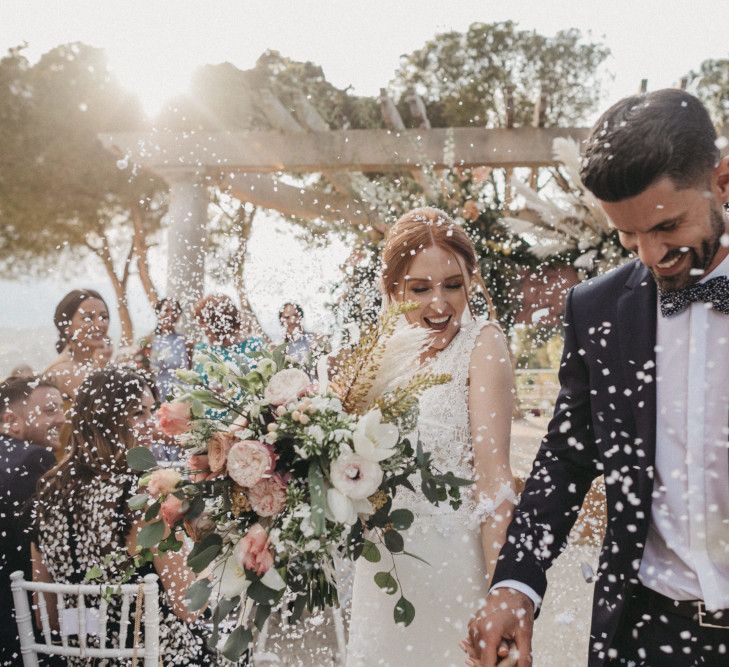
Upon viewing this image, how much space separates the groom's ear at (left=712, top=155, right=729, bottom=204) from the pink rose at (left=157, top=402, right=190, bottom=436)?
128 cm

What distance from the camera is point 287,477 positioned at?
5.85 ft

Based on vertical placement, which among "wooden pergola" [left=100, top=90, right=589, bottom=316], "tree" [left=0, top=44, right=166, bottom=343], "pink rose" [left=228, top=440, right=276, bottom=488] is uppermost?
"tree" [left=0, top=44, right=166, bottom=343]

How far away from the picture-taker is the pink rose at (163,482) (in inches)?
70.0

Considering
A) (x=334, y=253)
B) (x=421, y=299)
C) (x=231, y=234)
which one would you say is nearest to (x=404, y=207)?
(x=334, y=253)

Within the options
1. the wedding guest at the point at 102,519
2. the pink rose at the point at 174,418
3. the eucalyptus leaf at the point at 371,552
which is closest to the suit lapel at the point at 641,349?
the eucalyptus leaf at the point at 371,552

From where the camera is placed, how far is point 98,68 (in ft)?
48.3

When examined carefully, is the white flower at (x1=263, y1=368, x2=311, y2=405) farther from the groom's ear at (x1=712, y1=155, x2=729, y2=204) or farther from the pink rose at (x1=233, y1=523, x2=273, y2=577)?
the groom's ear at (x1=712, y1=155, x2=729, y2=204)

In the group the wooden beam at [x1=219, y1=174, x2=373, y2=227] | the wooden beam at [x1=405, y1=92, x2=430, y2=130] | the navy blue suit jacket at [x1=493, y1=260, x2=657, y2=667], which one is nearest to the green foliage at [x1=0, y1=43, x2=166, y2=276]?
the wooden beam at [x1=219, y1=174, x2=373, y2=227]

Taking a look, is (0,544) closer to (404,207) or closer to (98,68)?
(404,207)

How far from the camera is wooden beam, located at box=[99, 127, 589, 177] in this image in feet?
20.9

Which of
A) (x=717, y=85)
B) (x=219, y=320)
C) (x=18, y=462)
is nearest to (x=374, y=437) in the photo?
(x=18, y=462)

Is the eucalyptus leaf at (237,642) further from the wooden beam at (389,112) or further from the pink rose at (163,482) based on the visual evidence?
the wooden beam at (389,112)

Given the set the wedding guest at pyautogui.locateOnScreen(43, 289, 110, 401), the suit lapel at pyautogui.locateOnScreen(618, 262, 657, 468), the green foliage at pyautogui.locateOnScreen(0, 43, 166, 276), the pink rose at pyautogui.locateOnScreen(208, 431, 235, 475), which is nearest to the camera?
the suit lapel at pyautogui.locateOnScreen(618, 262, 657, 468)

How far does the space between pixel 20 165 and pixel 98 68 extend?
2463 mm
